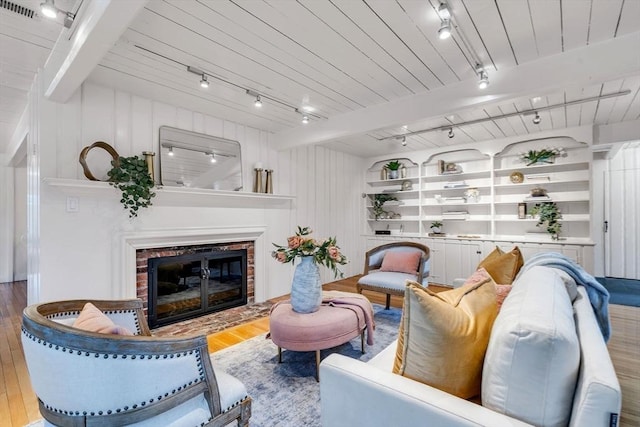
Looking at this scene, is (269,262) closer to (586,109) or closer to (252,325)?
(252,325)

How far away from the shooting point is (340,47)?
2219 millimetres

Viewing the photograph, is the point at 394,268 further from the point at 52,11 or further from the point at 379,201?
the point at 52,11

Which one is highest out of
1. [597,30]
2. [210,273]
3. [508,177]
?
[597,30]

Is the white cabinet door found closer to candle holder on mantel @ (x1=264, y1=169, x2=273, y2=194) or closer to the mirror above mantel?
candle holder on mantel @ (x1=264, y1=169, x2=273, y2=194)

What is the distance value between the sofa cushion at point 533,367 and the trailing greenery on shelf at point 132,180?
293cm

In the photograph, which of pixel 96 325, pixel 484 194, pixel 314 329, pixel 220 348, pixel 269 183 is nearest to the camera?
pixel 96 325

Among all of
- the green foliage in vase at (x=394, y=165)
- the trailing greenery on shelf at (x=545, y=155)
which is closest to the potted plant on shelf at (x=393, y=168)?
the green foliage in vase at (x=394, y=165)

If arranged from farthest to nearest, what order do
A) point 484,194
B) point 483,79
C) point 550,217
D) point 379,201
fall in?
point 379,201, point 484,194, point 550,217, point 483,79

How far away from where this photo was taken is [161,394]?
112cm

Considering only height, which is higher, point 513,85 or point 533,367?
point 513,85

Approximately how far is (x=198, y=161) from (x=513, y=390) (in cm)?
347

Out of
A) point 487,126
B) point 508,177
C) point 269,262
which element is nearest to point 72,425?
point 269,262

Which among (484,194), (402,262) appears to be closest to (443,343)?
(402,262)

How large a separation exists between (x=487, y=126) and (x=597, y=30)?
7.04 feet
